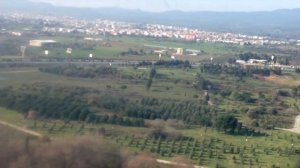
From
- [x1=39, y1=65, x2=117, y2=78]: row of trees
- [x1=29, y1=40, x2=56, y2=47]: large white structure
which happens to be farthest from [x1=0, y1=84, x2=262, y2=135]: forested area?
[x1=29, y1=40, x2=56, y2=47]: large white structure

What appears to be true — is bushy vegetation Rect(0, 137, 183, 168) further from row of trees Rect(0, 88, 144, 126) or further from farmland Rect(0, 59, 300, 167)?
row of trees Rect(0, 88, 144, 126)

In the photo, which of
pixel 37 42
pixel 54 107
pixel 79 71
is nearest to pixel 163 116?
pixel 54 107

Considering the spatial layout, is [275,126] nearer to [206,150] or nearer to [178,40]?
[206,150]

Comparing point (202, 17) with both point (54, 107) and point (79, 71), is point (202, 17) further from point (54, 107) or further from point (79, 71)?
point (54, 107)

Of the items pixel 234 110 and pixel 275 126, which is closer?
pixel 275 126

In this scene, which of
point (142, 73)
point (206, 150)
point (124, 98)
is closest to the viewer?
point (206, 150)

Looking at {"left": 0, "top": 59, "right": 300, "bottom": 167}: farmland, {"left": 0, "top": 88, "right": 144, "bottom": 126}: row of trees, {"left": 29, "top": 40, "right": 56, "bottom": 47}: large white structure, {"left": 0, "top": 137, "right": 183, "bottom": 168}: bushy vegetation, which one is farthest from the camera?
{"left": 29, "top": 40, "right": 56, "bottom": 47}: large white structure

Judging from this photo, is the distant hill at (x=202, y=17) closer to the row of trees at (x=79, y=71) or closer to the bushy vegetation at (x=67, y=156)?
the row of trees at (x=79, y=71)

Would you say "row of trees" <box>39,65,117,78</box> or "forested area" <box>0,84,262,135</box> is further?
"row of trees" <box>39,65,117,78</box>

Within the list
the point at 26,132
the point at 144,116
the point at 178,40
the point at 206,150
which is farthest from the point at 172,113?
the point at 178,40
